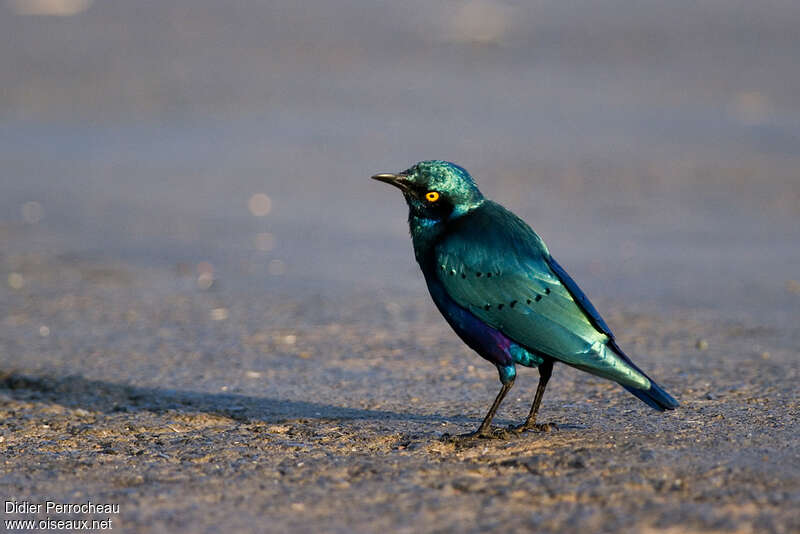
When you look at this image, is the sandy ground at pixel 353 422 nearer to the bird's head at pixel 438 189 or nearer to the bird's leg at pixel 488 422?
the bird's leg at pixel 488 422

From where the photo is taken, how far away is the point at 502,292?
4.38 meters

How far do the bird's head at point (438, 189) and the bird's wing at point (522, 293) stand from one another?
0.08 metres

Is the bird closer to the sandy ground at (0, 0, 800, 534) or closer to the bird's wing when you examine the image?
the bird's wing

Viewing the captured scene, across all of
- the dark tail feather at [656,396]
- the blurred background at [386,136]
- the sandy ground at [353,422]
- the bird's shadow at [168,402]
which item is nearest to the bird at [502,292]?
the dark tail feather at [656,396]

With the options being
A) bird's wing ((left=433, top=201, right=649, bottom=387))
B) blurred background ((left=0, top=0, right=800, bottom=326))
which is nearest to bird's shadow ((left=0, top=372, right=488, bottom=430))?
bird's wing ((left=433, top=201, right=649, bottom=387))

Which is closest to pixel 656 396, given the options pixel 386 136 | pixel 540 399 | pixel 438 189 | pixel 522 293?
pixel 540 399

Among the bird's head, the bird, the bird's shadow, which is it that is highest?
the bird's head

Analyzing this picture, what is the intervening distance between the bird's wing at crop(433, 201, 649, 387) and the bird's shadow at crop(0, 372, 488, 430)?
31.4 inches

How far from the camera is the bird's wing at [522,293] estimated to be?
4.24 metres

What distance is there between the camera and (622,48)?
17.5 meters

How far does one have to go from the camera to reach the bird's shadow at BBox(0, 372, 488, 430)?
5.11 m

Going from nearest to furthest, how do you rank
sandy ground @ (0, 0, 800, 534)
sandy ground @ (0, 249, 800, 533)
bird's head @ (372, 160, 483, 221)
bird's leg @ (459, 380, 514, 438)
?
1. sandy ground @ (0, 249, 800, 533)
2. sandy ground @ (0, 0, 800, 534)
3. bird's leg @ (459, 380, 514, 438)
4. bird's head @ (372, 160, 483, 221)

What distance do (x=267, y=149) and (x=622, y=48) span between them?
22.9ft

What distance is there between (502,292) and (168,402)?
6.22 feet
